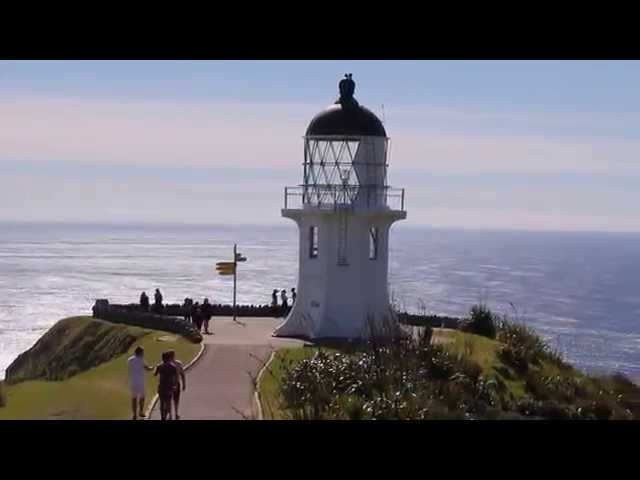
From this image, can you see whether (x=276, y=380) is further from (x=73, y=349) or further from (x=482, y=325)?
(x=73, y=349)

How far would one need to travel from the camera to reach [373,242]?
26141 mm

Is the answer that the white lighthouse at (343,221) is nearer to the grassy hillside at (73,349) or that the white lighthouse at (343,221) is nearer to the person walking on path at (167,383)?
the grassy hillside at (73,349)

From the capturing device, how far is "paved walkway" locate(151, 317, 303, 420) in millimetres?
14586

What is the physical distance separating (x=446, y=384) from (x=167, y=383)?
3.96 metres

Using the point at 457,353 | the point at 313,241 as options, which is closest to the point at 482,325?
the point at 313,241

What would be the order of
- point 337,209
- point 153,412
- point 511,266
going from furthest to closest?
point 511,266
point 337,209
point 153,412

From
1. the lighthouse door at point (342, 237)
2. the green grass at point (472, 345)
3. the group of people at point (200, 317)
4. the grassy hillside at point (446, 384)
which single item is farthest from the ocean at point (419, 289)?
the grassy hillside at point (446, 384)

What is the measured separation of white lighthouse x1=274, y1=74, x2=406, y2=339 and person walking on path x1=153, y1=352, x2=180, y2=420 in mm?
11934

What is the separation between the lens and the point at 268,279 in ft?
312

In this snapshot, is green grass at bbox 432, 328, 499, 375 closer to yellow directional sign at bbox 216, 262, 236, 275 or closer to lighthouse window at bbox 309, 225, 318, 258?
lighthouse window at bbox 309, 225, 318, 258

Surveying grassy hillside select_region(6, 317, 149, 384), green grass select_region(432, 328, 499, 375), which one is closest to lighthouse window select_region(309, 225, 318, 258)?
green grass select_region(432, 328, 499, 375)
